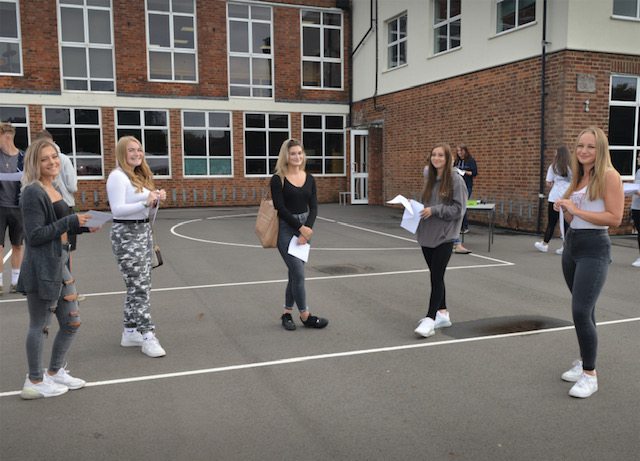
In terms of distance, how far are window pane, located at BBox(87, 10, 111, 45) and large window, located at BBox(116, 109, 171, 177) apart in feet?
8.66

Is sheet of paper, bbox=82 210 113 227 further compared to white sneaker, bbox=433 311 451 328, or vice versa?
white sneaker, bbox=433 311 451 328

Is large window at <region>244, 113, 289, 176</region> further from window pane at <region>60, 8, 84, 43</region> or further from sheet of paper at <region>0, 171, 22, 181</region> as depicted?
sheet of paper at <region>0, 171, 22, 181</region>

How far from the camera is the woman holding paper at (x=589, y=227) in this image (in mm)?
3934

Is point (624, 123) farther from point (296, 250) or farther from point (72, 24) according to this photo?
point (72, 24)

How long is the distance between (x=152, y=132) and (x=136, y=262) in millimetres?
17474

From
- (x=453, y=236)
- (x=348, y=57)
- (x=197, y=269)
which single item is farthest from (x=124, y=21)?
(x=453, y=236)

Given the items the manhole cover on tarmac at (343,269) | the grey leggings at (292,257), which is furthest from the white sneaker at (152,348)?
the manhole cover on tarmac at (343,269)

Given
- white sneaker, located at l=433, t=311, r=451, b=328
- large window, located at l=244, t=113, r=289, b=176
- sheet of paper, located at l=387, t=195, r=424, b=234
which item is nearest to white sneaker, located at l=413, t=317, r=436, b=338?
white sneaker, located at l=433, t=311, r=451, b=328

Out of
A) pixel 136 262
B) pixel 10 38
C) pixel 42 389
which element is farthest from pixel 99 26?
pixel 42 389

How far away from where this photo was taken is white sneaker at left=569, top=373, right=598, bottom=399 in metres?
4.03

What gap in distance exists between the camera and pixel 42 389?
13.3 ft

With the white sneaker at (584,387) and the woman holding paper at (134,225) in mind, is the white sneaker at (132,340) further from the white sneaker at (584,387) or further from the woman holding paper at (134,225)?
the white sneaker at (584,387)

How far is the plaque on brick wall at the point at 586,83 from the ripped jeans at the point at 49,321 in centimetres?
1192

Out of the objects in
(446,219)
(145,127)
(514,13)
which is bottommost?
(446,219)
